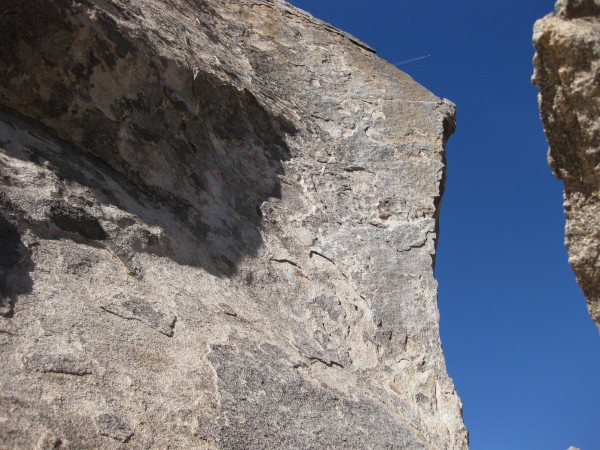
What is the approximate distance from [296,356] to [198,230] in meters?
0.62

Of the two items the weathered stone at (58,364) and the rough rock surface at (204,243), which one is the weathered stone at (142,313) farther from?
the weathered stone at (58,364)

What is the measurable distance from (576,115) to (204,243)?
146 cm

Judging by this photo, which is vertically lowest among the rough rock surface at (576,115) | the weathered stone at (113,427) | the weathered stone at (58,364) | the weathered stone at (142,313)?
the weathered stone at (113,427)

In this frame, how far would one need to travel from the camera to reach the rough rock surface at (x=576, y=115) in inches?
60.7

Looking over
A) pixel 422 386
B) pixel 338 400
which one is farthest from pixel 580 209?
pixel 422 386

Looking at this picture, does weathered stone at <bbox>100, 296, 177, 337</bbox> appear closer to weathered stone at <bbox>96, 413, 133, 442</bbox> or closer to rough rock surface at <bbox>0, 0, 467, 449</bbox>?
rough rock surface at <bbox>0, 0, 467, 449</bbox>

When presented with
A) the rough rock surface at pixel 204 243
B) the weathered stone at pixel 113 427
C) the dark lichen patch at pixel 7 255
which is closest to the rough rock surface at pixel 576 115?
the rough rock surface at pixel 204 243

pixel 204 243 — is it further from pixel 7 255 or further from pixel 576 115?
pixel 576 115

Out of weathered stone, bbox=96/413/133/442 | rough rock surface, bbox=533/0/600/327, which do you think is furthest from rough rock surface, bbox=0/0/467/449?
rough rock surface, bbox=533/0/600/327

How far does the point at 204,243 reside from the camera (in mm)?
2639

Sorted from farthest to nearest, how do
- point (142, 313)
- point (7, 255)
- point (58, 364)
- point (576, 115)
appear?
point (142, 313), point (7, 255), point (58, 364), point (576, 115)

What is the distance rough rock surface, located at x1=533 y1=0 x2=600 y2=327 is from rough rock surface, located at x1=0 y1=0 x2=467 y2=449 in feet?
3.01

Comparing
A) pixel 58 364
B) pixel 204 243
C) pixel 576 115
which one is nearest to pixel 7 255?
pixel 58 364

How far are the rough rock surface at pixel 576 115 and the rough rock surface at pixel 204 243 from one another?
918mm
